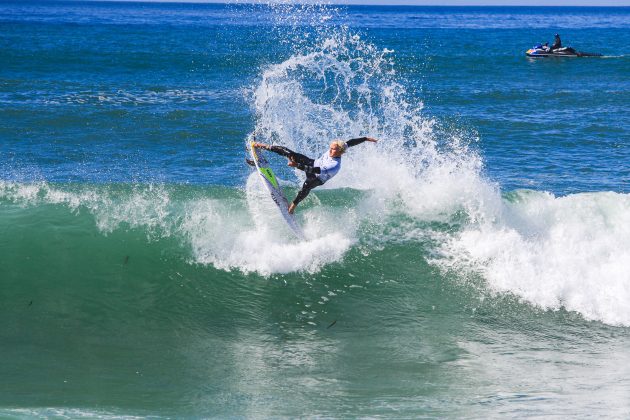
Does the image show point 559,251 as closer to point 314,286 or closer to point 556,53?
point 314,286

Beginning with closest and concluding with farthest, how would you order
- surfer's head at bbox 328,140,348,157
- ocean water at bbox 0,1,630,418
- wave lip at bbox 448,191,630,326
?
ocean water at bbox 0,1,630,418
wave lip at bbox 448,191,630,326
surfer's head at bbox 328,140,348,157

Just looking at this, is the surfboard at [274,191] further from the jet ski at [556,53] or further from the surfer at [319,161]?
the jet ski at [556,53]

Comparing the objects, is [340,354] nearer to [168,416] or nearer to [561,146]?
[168,416]

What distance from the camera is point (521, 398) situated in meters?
8.28

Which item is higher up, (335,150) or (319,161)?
(335,150)

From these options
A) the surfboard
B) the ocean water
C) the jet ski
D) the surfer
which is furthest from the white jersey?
the jet ski

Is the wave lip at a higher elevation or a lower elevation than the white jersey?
lower

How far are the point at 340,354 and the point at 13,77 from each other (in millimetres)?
26655

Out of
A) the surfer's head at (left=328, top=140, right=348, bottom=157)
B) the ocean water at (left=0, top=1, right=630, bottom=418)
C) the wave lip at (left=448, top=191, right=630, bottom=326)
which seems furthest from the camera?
the surfer's head at (left=328, top=140, right=348, bottom=157)

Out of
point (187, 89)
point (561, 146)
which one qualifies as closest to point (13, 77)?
point (187, 89)

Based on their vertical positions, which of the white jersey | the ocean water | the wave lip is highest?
the white jersey

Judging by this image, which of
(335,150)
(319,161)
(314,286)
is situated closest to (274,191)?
(319,161)

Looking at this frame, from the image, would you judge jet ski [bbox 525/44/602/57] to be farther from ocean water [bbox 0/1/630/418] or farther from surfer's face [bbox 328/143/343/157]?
surfer's face [bbox 328/143/343/157]

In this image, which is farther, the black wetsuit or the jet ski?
the jet ski
